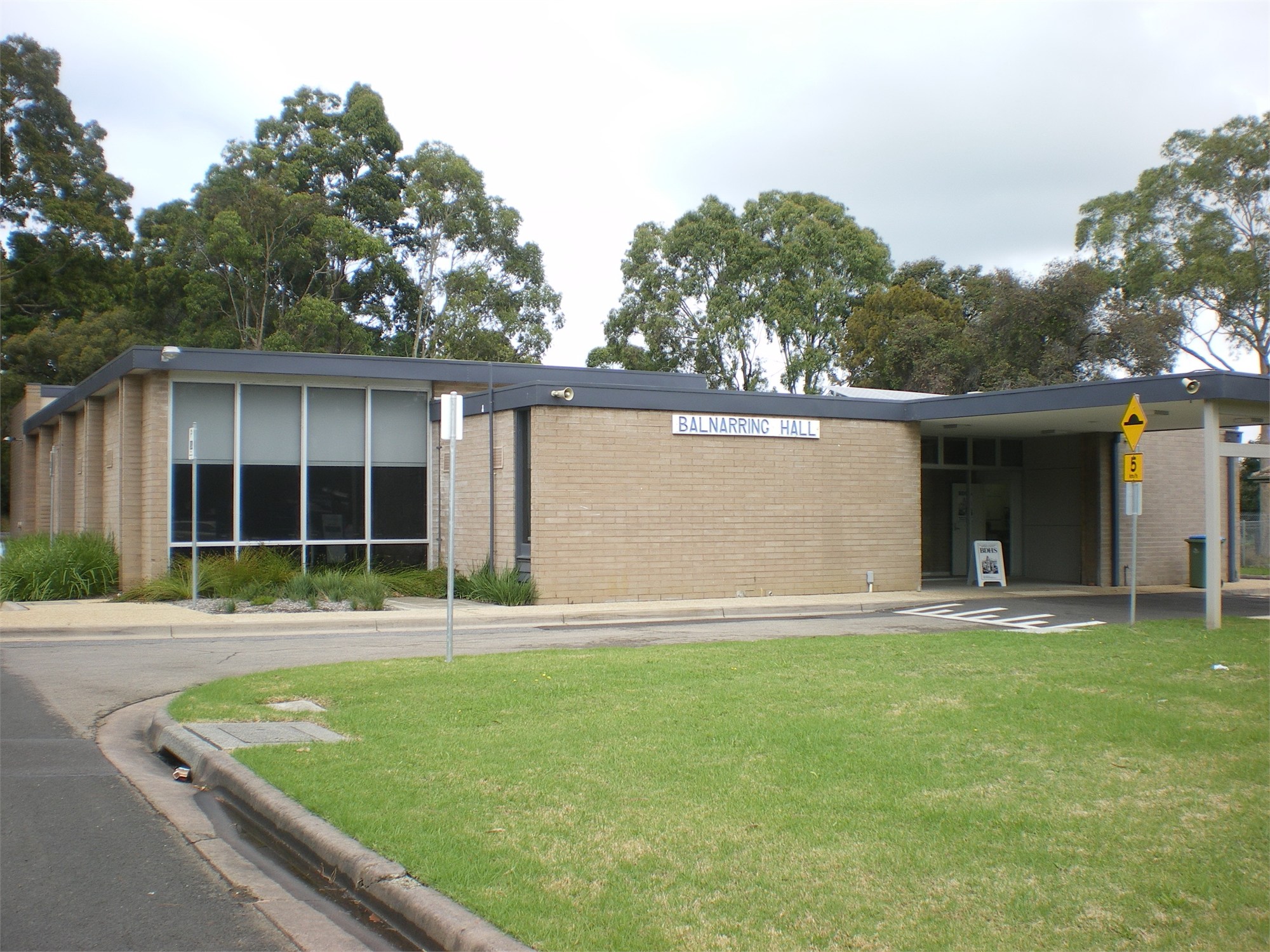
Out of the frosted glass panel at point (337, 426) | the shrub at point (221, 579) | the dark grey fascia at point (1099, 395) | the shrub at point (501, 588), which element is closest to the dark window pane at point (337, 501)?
the frosted glass panel at point (337, 426)

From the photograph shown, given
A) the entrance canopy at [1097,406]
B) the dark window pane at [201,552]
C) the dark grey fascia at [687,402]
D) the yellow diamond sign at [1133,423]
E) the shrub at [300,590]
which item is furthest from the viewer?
the dark window pane at [201,552]

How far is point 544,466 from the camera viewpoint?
1917cm

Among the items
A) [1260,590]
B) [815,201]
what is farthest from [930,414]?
[815,201]

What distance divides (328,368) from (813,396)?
9.48m

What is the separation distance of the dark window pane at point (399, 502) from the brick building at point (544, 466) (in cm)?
4

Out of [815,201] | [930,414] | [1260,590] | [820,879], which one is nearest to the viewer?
[820,879]

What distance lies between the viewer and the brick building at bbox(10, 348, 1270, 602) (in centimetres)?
1967

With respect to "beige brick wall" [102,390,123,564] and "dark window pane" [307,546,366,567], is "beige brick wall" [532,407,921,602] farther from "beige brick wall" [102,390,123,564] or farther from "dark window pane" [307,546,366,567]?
"beige brick wall" [102,390,123,564]

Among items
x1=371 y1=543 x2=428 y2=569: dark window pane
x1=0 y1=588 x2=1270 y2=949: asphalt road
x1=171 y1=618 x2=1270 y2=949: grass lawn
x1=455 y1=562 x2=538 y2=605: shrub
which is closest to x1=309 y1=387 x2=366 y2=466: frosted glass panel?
x1=371 y1=543 x2=428 y2=569: dark window pane

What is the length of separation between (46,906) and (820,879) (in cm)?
358

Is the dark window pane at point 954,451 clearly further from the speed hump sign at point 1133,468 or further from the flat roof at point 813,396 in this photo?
the speed hump sign at point 1133,468

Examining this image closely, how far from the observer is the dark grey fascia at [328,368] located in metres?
20.5

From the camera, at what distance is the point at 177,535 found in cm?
2086

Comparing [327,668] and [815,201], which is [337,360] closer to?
[327,668]
